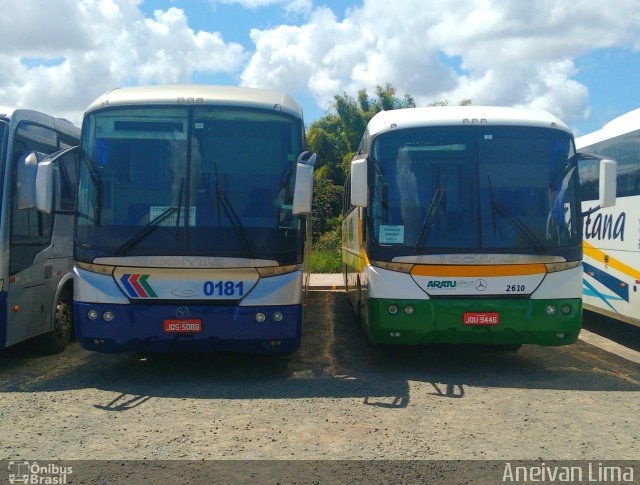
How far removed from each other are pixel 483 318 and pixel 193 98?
4.23m

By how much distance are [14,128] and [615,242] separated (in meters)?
8.68

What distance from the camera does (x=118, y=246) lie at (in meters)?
7.55

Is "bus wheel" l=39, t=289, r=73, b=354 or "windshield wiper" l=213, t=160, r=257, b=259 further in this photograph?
"bus wheel" l=39, t=289, r=73, b=354

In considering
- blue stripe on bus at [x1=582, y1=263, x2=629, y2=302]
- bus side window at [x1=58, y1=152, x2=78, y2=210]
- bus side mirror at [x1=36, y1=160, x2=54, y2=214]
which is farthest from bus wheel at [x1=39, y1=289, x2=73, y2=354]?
blue stripe on bus at [x1=582, y1=263, x2=629, y2=302]

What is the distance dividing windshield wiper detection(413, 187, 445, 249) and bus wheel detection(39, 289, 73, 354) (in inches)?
205

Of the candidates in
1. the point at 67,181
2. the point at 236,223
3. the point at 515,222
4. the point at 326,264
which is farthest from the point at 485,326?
the point at 326,264

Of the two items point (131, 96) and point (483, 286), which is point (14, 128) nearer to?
point (131, 96)

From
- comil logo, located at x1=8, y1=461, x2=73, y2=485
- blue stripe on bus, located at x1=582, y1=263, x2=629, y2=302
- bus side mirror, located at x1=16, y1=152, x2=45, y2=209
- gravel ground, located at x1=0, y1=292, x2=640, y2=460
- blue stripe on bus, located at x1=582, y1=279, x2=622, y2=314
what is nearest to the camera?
comil logo, located at x1=8, y1=461, x2=73, y2=485

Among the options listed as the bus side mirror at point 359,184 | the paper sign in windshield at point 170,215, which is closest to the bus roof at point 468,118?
the bus side mirror at point 359,184

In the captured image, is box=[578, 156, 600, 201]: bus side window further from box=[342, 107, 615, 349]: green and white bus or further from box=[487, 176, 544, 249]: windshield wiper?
box=[487, 176, 544, 249]: windshield wiper

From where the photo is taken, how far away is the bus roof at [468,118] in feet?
27.2

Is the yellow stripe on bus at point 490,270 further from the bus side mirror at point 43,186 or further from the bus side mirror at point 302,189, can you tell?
the bus side mirror at point 43,186

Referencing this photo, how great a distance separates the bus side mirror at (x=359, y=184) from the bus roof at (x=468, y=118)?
0.54m

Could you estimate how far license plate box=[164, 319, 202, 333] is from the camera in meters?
7.54
